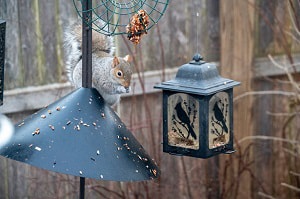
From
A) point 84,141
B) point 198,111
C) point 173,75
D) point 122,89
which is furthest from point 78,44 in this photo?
point 173,75

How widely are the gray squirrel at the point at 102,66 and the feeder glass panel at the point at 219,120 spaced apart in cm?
A: 49

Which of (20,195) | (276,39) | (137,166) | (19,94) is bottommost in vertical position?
(20,195)

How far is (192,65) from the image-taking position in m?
2.69

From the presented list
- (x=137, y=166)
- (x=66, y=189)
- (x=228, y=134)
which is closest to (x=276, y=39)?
(x=66, y=189)

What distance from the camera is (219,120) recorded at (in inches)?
111

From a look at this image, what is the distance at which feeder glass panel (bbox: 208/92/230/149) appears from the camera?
9.09ft

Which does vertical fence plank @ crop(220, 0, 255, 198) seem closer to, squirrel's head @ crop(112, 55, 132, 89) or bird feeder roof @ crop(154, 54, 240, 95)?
squirrel's head @ crop(112, 55, 132, 89)

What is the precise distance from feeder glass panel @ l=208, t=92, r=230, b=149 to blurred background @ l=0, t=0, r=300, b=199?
56.2 inches

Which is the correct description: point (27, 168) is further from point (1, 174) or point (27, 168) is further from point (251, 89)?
point (251, 89)

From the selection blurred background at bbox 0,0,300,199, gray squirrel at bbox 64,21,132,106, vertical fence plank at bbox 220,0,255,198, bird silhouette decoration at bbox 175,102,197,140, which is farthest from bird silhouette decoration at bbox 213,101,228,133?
vertical fence plank at bbox 220,0,255,198

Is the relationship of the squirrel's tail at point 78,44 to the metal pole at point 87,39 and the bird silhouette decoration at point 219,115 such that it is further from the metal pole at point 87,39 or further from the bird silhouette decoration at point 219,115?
the bird silhouette decoration at point 219,115

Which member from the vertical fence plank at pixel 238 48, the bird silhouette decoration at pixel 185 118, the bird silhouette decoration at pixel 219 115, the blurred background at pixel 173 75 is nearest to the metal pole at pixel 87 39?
the bird silhouette decoration at pixel 185 118

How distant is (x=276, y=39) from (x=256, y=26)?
7.9 inches

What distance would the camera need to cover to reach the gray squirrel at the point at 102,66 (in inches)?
123
